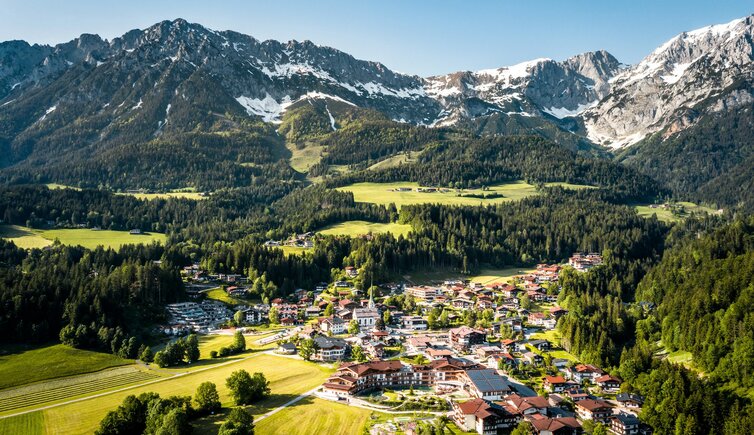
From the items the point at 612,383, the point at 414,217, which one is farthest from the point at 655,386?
the point at 414,217

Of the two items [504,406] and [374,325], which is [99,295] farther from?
[504,406]

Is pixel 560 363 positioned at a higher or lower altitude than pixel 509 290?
lower

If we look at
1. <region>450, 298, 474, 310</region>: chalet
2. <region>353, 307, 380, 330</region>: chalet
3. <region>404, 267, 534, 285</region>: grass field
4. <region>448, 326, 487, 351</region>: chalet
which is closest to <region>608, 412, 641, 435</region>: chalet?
<region>448, 326, 487, 351</region>: chalet

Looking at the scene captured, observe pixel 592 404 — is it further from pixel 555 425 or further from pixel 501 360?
pixel 501 360

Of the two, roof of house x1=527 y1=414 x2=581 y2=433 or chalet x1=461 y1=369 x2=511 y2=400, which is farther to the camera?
chalet x1=461 y1=369 x2=511 y2=400

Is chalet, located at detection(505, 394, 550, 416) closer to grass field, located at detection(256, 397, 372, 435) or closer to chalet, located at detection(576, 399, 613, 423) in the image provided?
chalet, located at detection(576, 399, 613, 423)

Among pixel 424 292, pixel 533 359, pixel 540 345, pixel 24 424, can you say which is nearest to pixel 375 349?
pixel 533 359
